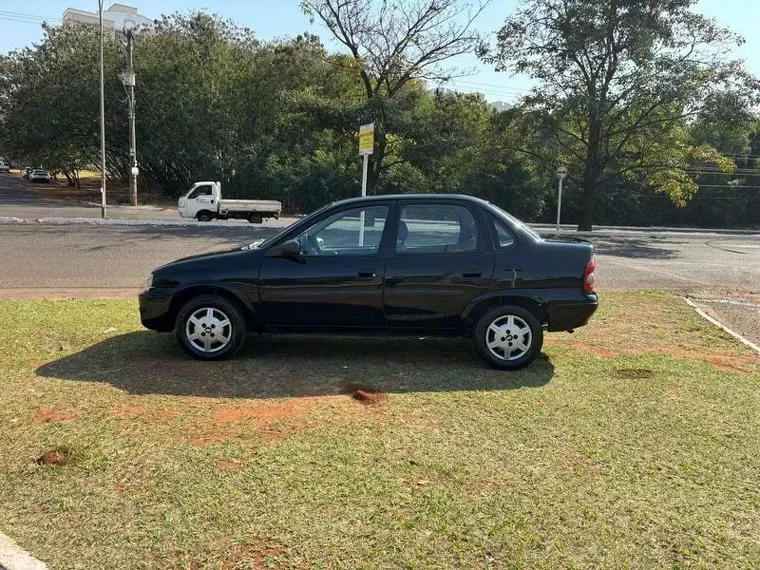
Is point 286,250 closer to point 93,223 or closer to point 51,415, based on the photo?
point 51,415

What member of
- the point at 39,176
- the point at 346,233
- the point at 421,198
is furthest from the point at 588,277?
the point at 39,176

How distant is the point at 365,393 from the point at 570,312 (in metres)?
2.08

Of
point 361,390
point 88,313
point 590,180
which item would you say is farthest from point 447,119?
point 361,390

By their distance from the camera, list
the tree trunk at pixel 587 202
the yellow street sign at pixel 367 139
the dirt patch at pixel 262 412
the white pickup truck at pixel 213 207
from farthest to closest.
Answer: the tree trunk at pixel 587 202 → the white pickup truck at pixel 213 207 → the yellow street sign at pixel 367 139 → the dirt patch at pixel 262 412

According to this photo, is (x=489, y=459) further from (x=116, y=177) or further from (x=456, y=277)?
(x=116, y=177)

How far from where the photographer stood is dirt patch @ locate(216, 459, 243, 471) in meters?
3.73

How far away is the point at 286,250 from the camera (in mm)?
5773

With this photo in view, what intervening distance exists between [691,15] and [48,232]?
2465 centimetres

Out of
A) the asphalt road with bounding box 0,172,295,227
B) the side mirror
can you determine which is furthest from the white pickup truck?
the side mirror

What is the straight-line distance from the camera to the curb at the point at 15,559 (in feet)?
9.23

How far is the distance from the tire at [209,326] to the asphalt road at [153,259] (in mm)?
4652

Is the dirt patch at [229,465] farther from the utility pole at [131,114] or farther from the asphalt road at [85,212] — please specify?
the utility pole at [131,114]

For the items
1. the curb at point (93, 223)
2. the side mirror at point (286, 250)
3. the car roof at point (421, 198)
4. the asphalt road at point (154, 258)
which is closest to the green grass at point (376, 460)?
the side mirror at point (286, 250)

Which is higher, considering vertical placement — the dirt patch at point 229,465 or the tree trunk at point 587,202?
the tree trunk at point 587,202
